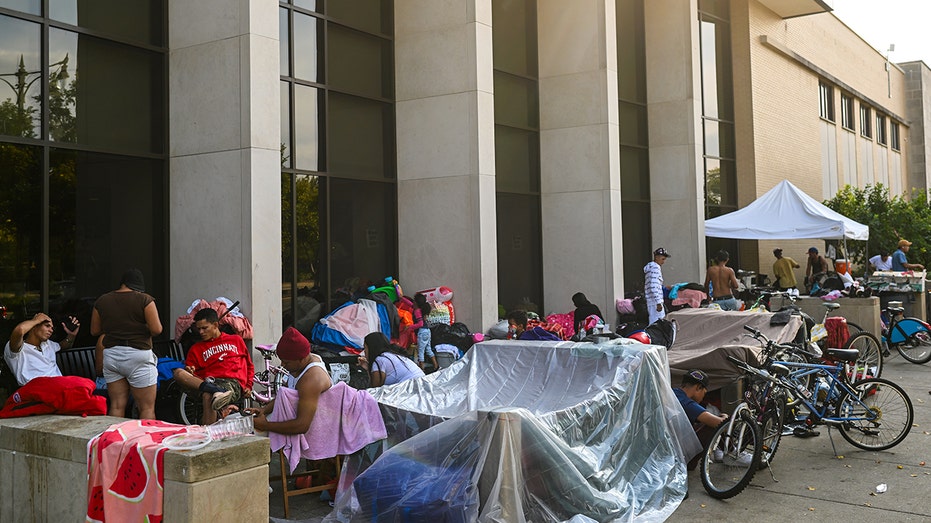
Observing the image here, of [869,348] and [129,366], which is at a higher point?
[129,366]

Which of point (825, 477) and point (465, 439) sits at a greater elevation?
point (465, 439)

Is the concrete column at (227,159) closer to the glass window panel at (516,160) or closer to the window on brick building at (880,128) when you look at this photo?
the glass window panel at (516,160)

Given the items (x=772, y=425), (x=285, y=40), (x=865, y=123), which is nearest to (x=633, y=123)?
(x=285, y=40)

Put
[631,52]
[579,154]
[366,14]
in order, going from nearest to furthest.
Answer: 1. [366,14]
2. [579,154]
3. [631,52]

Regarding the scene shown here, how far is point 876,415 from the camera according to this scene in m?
8.39

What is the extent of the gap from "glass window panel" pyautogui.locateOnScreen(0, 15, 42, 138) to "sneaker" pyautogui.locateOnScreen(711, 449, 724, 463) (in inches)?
314

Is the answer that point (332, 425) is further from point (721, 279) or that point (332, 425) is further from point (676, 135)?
point (676, 135)

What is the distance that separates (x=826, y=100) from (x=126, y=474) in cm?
3105

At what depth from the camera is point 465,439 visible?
583 centimetres

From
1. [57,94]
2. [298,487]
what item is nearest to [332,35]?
[57,94]

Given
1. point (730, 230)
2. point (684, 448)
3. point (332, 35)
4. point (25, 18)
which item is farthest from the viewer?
point (730, 230)

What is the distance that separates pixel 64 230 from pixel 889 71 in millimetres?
38885

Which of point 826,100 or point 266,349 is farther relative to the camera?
point 826,100

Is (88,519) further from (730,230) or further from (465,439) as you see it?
(730,230)
